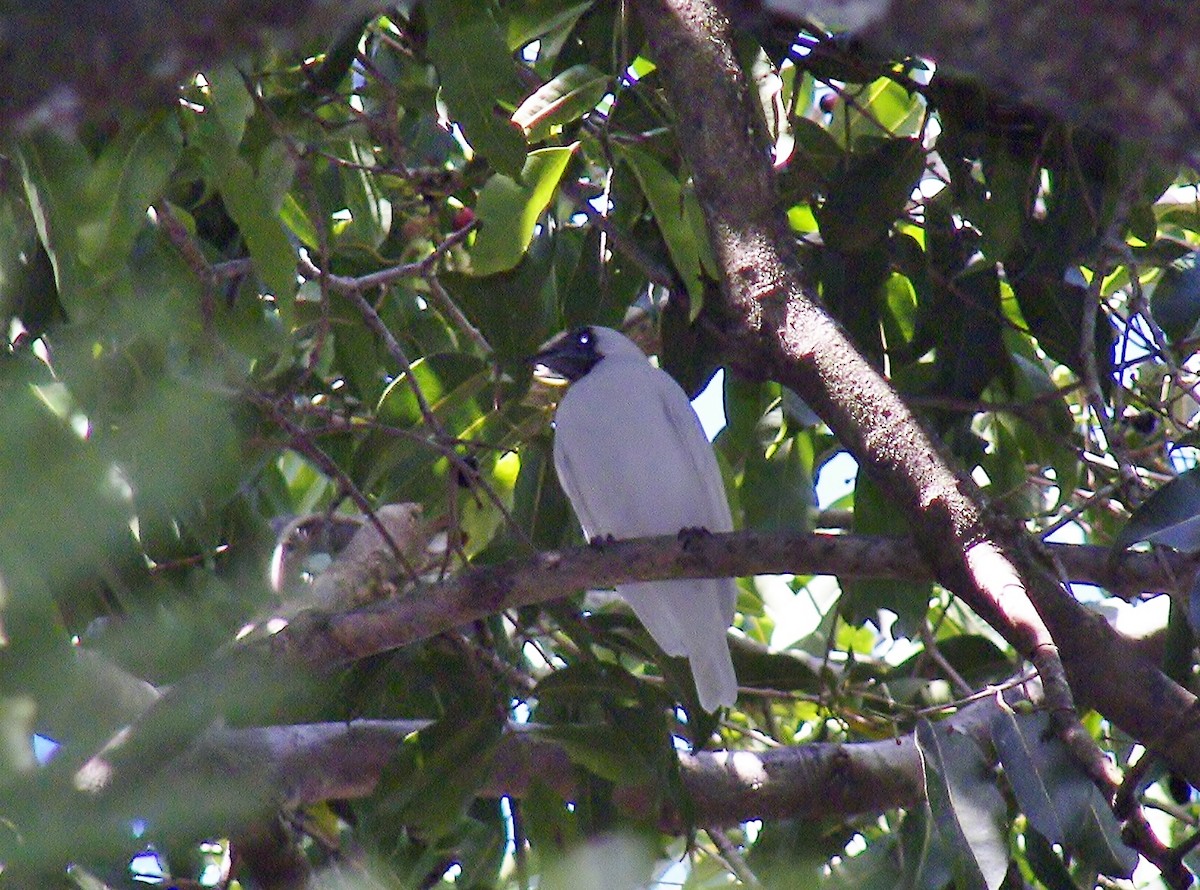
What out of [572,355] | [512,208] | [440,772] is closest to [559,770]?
[440,772]

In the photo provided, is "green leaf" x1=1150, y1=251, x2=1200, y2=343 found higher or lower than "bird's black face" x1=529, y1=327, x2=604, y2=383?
higher

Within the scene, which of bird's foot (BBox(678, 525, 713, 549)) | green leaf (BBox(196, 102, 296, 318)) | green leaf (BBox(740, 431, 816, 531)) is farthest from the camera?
green leaf (BBox(740, 431, 816, 531))

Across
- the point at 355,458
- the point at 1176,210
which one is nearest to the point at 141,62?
the point at 355,458

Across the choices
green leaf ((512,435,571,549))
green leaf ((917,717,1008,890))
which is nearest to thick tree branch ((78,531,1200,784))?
green leaf ((917,717,1008,890))

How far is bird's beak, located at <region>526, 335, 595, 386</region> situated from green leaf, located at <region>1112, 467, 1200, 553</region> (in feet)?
8.40

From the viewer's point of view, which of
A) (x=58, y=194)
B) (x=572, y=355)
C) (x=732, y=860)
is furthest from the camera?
(x=572, y=355)

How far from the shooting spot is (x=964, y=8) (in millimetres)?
931

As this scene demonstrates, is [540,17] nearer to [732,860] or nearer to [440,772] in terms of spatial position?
[440,772]

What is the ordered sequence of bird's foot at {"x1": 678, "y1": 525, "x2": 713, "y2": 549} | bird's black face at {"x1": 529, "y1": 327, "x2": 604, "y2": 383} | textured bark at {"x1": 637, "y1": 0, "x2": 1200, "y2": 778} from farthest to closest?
bird's black face at {"x1": 529, "y1": 327, "x2": 604, "y2": 383}, bird's foot at {"x1": 678, "y1": 525, "x2": 713, "y2": 549}, textured bark at {"x1": 637, "y1": 0, "x2": 1200, "y2": 778}

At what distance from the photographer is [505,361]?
11.6 ft

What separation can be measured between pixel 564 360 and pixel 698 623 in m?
1.24

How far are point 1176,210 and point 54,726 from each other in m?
3.01

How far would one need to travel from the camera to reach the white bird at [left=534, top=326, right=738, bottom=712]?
4.34m

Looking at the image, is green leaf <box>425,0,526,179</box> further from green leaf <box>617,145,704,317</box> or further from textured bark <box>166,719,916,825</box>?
textured bark <box>166,719,916,825</box>
